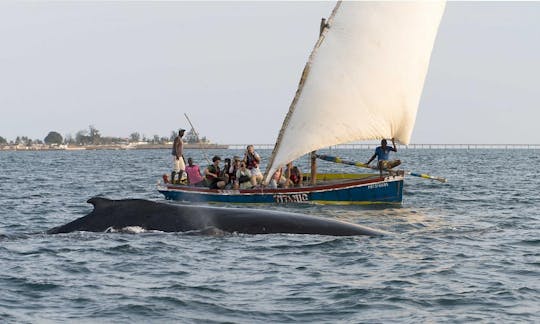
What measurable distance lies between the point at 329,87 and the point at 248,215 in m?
14.1

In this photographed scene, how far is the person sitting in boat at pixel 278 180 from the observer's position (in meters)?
32.5

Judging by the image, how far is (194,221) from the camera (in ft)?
61.8

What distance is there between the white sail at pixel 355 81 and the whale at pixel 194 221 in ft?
43.3

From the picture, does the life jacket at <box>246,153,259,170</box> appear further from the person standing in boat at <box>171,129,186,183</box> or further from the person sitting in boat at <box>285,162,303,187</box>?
the person standing in boat at <box>171,129,186,183</box>

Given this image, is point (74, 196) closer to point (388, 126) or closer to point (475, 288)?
point (388, 126)

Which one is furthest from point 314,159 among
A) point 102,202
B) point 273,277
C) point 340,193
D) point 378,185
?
point 273,277

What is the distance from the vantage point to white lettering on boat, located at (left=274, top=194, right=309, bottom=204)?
31.6 meters

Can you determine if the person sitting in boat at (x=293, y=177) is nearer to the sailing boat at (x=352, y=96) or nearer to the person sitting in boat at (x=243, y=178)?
the sailing boat at (x=352, y=96)

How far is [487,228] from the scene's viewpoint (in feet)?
74.2

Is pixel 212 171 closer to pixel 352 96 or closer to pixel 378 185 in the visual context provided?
pixel 352 96

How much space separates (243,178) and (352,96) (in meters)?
4.73

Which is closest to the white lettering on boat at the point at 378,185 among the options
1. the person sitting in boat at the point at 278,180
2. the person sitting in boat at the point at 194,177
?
the person sitting in boat at the point at 278,180

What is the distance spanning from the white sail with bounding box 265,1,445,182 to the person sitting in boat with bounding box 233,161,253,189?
2.62 ft

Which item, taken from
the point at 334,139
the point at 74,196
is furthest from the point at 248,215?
the point at 74,196
